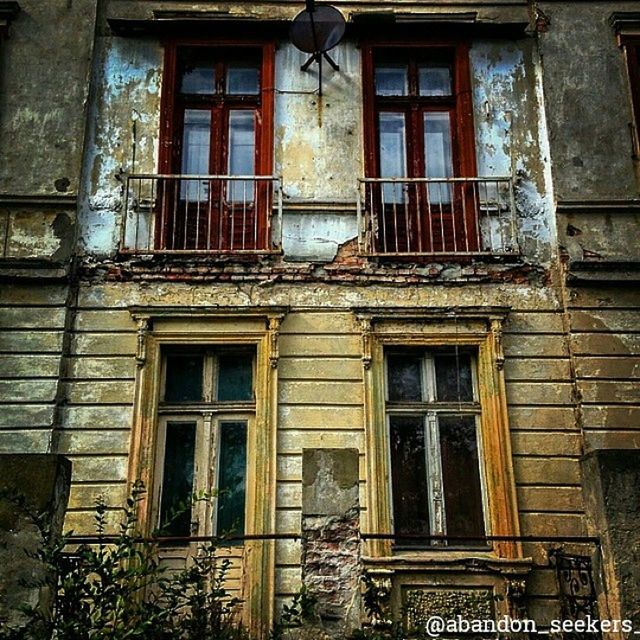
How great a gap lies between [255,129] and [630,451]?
5259mm

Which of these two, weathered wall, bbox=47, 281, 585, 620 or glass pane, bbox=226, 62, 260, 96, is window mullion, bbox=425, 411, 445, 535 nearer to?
weathered wall, bbox=47, 281, 585, 620

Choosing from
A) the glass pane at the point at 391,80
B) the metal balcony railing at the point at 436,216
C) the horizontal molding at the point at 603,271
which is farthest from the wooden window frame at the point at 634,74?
the glass pane at the point at 391,80

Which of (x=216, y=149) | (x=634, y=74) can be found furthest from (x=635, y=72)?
(x=216, y=149)

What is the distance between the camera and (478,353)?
306 inches

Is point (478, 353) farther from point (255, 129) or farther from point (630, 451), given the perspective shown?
point (255, 129)

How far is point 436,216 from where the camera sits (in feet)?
27.5

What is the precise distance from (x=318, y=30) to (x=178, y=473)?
4.60 meters

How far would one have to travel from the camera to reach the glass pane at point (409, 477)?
7.29 m

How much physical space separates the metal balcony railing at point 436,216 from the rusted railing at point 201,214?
0.94 m

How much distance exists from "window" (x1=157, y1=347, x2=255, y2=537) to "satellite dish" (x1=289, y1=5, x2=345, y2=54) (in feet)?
10.6

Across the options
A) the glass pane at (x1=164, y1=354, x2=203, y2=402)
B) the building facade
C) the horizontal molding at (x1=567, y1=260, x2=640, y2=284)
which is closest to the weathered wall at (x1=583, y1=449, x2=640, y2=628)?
the building facade

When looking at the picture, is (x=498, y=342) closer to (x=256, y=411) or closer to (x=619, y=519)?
(x=256, y=411)

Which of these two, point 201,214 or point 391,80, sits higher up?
point 391,80

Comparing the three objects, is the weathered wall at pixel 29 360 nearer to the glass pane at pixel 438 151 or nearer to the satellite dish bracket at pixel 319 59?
the satellite dish bracket at pixel 319 59
